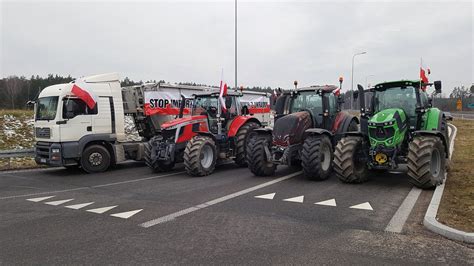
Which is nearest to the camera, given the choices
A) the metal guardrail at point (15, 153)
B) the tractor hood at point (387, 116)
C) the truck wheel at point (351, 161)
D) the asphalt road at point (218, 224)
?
the asphalt road at point (218, 224)

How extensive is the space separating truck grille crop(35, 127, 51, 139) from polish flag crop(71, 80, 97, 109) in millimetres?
1466

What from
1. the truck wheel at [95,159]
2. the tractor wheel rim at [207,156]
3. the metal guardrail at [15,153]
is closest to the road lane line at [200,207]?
the tractor wheel rim at [207,156]

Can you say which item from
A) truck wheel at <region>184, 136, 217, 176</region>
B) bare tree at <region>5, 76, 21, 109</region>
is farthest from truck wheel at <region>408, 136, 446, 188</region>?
bare tree at <region>5, 76, 21, 109</region>

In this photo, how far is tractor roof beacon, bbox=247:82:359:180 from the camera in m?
9.71

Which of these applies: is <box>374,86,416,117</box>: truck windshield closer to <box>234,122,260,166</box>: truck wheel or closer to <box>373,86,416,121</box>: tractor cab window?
<box>373,86,416,121</box>: tractor cab window

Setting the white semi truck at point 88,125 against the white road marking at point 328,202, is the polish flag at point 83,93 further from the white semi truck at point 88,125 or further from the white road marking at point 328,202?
the white road marking at point 328,202

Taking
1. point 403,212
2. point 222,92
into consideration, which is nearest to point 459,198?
point 403,212

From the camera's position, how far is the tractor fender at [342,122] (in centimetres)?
1134

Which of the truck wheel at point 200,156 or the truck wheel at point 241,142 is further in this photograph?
the truck wheel at point 241,142

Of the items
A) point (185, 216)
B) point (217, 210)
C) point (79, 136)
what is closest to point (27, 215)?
point (185, 216)

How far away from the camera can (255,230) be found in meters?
5.73

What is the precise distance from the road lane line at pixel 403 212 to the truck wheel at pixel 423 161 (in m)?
0.30

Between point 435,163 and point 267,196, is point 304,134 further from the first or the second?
point 435,163

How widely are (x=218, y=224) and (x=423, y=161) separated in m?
4.91
